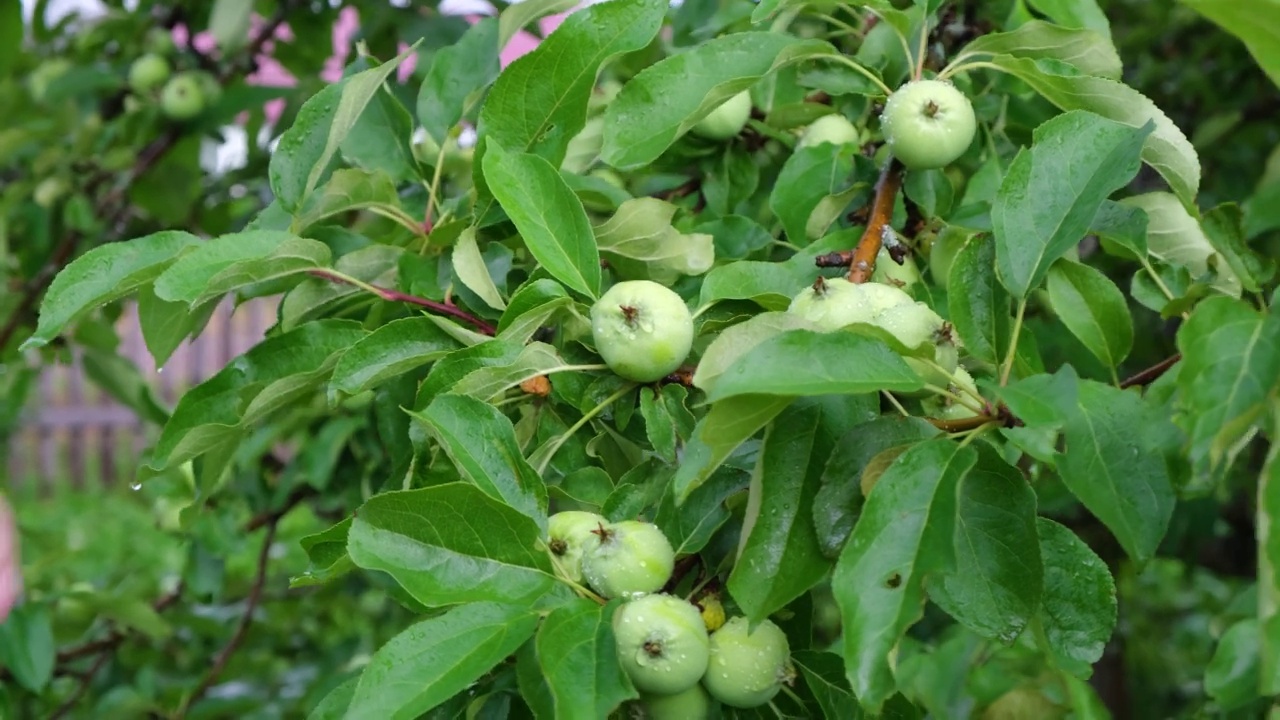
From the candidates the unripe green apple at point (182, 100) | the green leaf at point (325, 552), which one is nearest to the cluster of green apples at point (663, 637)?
the green leaf at point (325, 552)

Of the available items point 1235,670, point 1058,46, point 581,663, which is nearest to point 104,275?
point 581,663

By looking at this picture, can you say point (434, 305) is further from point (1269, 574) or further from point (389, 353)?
point (1269, 574)

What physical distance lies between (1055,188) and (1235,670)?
1.17 feet

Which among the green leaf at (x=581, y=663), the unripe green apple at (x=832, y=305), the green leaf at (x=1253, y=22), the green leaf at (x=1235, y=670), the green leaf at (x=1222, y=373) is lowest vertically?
the green leaf at (x=1235, y=670)

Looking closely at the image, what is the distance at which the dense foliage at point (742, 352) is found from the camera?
58cm

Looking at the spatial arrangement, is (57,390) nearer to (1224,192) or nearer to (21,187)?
(21,187)

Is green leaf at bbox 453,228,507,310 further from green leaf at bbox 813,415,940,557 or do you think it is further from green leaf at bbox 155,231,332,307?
green leaf at bbox 813,415,940,557

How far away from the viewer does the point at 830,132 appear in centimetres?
A: 95

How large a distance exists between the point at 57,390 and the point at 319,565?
5.95 meters

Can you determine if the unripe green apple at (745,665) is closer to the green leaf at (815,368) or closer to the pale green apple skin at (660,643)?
the pale green apple skin at (660,643)

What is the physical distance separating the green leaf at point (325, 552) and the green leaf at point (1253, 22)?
486 mm

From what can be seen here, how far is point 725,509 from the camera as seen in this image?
685 mm

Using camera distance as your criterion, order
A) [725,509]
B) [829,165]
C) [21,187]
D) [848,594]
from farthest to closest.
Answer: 1. [21,187]
2. [829,165]
3. [725,509]
4. [848,594]

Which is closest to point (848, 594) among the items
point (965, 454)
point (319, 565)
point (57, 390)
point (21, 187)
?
point (965, 454)
